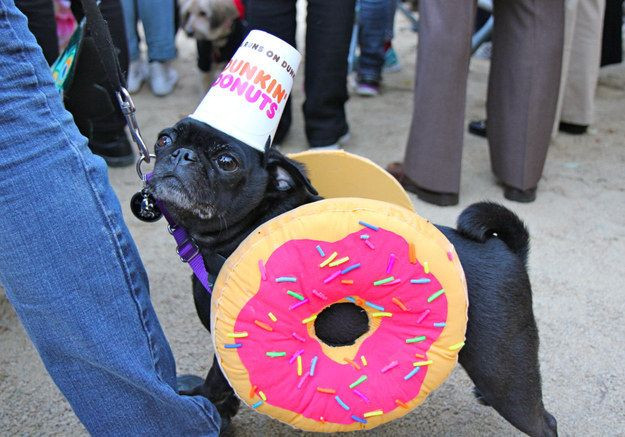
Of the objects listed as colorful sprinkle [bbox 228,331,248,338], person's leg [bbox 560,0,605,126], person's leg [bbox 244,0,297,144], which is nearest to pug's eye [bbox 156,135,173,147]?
colorful sprinkle [bbox 228,331,248,338]

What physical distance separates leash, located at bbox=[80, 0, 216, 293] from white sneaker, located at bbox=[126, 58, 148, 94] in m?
3.83

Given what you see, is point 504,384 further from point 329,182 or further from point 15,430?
point 15,430

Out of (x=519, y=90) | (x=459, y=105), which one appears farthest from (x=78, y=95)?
(x=519, y=90)

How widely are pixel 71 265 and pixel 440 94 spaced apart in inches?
93.4

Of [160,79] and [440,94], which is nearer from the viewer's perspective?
[440,94]

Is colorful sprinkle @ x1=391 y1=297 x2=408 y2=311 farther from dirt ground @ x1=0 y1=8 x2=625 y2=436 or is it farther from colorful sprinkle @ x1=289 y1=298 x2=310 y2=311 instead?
dirt ground @ x1=0 y1=8 x2=625 y2=436

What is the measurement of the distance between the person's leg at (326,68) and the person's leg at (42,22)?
1.38m

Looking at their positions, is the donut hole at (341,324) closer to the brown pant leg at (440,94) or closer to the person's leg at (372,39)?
the brown pant leg at (440,94)

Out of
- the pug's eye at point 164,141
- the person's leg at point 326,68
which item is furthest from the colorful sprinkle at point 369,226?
the person's leg at point 326,68

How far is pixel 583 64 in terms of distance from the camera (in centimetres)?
446

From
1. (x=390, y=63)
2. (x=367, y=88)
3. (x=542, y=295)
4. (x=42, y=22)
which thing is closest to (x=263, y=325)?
(x=542, y=295)

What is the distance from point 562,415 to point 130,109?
1670mm

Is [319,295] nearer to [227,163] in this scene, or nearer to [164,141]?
[227,163]

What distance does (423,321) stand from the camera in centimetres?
169
